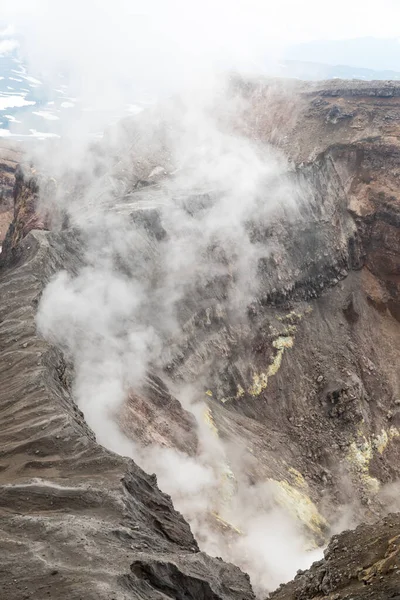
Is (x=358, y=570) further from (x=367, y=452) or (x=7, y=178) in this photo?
(x=7, y=178)

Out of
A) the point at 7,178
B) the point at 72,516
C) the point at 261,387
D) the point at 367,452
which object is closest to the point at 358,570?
the point at 72,516

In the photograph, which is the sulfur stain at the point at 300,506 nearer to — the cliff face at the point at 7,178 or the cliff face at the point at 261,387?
the cliff face at the point at 261,387

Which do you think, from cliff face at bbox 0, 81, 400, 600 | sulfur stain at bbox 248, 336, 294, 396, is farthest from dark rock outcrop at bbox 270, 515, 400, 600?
sulfur stain at bbox 248, 336, 294, 396

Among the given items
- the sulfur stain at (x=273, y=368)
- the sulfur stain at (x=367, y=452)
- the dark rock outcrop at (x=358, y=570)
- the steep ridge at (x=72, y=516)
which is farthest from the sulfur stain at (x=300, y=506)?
the steep ridge at (x=72, y=516)

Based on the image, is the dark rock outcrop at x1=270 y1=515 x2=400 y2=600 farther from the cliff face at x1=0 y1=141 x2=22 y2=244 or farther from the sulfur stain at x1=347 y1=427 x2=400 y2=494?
the cliff face at x1=0 y1=141 x2=22 y2=244

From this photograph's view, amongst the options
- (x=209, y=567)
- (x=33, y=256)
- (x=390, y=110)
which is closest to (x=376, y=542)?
(x=209, y=567)

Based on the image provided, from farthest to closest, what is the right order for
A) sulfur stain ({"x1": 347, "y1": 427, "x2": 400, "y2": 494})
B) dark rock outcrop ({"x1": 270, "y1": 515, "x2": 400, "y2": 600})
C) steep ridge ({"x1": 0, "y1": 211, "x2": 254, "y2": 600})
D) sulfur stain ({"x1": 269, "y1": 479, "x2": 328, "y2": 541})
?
sulfur stain ({"x1": 347, "y1": 427, "x2": 400, "y2": 494}) < sulfur stain ({"x1": 269, "y1": 479, "x2": 328, "y2": 541}) < dark rock outcrop ({"x1": 270, "y1": 515, "x2": 400, "y2": 600}) < steep ridge ({"x1": 0, "y1": 211, "x2": 254, "y2": 600})

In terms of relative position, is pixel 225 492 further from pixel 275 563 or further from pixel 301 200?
pixel 301 200

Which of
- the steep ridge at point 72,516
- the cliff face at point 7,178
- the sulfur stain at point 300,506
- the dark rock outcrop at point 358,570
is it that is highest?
the cliff face at point 7,178
